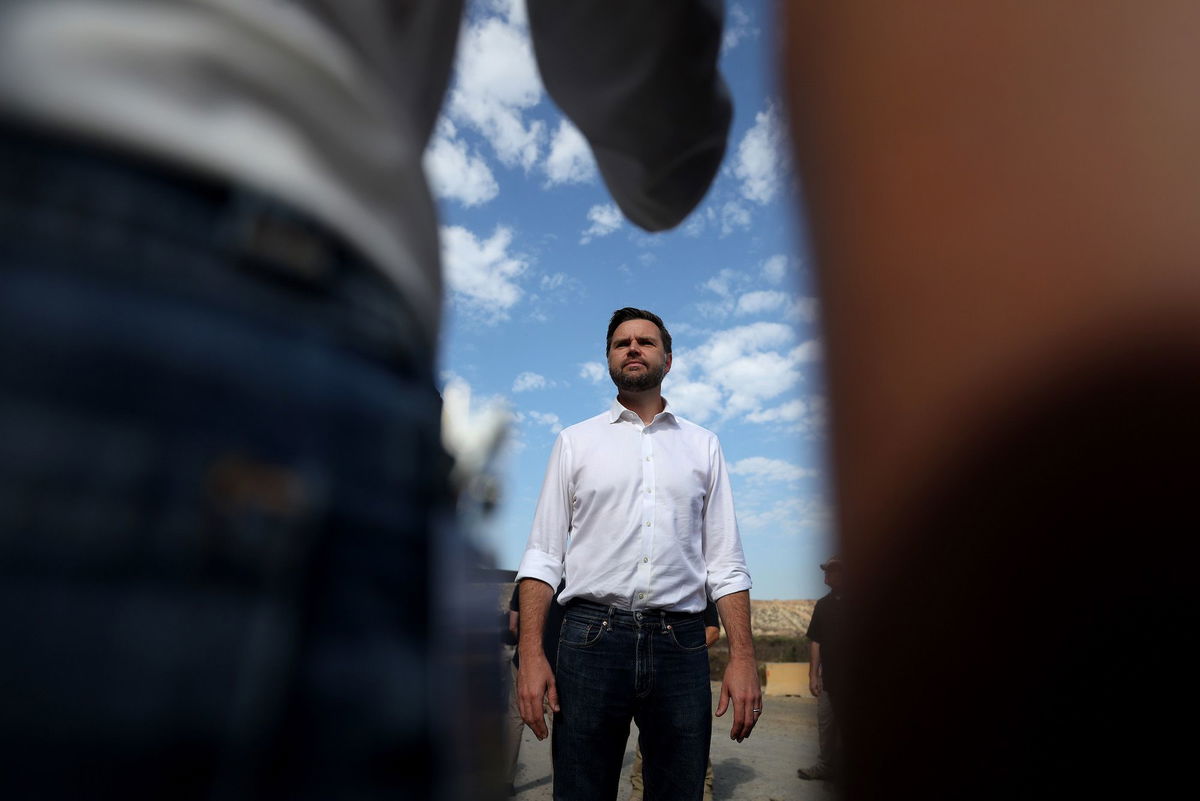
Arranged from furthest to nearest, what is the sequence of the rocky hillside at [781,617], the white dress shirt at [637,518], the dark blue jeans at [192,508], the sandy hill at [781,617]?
the rocky hillside at [781,617]
the sandy hill at [781,617]
the white dress shirt at [637,518]
the dark blue jeans at [192,508]

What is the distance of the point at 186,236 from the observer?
550 millimetres

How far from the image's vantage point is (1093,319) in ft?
1.04

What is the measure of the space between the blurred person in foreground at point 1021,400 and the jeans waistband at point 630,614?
230 centimetres

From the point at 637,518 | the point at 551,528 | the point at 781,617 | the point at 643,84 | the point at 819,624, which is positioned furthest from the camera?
the point at 781,617

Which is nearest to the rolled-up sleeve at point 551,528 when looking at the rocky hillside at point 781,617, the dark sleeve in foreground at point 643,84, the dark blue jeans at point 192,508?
the dark sleeve in foreground at point 643,84

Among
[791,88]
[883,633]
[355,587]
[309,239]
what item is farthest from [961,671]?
[309,239]

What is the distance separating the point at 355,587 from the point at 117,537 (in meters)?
0.16

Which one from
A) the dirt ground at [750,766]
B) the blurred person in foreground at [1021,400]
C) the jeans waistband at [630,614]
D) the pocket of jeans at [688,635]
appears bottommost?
the dirt ground at [750,766]

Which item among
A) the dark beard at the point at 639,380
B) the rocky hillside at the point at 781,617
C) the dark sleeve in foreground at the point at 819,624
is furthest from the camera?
the rocky hillside at the point at 781,617

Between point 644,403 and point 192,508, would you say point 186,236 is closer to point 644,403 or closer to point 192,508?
point 192,508

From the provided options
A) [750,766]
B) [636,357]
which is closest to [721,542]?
[636,357]

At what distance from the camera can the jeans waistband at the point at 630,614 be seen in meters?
2.59

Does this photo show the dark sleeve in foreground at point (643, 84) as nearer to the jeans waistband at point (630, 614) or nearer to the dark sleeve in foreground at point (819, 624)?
the jeans waistband at point (630, 614)

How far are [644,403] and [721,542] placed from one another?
0.61 meters
